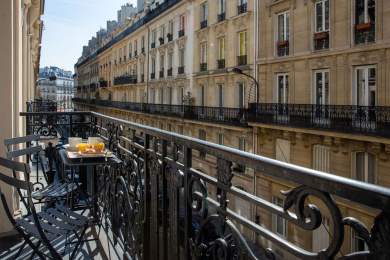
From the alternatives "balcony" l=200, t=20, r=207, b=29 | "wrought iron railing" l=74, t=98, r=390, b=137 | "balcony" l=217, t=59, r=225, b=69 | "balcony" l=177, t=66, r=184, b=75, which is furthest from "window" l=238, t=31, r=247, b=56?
"balcony" l=177, t=66, r=184, b=75

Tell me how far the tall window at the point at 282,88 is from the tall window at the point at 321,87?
1.72 meters

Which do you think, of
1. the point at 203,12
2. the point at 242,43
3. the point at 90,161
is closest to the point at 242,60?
the point at 242,43

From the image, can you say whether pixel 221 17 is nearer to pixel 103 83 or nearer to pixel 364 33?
pixel 364 33

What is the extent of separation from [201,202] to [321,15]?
1587 centimetres

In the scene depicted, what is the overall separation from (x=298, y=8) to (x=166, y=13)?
1516 cm

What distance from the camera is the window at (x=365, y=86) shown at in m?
14.2

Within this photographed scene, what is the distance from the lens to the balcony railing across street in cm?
105

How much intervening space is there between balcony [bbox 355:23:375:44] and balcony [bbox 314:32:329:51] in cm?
143

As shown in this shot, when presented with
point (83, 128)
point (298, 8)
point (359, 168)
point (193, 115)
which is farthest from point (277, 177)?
point (193, 115)

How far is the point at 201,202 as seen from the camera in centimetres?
197

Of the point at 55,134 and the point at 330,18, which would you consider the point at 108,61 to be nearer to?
the point at 330,18

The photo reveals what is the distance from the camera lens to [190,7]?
26531 millimetres

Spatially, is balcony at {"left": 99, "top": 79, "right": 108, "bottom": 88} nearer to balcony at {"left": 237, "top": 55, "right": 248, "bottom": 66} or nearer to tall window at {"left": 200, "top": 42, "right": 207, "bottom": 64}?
tall window at {"left": 200, "top": 42, "right": 207, "bottom": 64}

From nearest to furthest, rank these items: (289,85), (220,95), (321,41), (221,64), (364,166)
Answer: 1. (364,166)
2. (321,41)
3. (289,85)
4. (221,64)
5. (220,95)
